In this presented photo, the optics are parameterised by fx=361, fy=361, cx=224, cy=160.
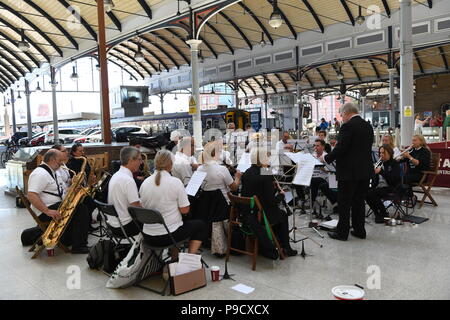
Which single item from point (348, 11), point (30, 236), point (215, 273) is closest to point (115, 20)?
point (348, 11)

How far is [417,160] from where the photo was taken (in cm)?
587

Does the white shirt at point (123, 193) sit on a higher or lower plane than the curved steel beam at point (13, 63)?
lower

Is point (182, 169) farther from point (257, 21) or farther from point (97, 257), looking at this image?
point (257, 21)

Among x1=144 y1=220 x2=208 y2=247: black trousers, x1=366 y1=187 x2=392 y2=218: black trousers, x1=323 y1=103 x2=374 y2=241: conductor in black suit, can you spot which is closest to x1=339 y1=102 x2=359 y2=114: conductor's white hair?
x1=323 y1=103 x2=374 y2=241: conductor in black suit

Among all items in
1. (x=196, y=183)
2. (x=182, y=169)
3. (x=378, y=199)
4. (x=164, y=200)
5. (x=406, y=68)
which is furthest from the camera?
(x=406, y=68)

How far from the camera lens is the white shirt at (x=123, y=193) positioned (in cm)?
357

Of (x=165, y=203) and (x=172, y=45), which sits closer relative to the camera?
(x=165, y=203)

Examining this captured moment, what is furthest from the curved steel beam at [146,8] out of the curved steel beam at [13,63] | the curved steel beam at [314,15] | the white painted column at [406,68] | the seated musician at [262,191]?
the curved steel beam at [13,63]

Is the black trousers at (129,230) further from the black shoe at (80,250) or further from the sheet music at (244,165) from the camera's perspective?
the sheet music at (244,165)

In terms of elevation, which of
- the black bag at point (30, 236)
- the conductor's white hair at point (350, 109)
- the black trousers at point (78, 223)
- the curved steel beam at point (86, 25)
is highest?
the curved steel beam at point (86, 25)

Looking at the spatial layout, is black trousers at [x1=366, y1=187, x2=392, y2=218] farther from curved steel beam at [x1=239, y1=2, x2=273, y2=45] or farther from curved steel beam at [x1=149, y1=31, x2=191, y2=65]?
curved steel beam at [x1=149, y1=31, x2=191, y2=65]

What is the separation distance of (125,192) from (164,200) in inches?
19.6

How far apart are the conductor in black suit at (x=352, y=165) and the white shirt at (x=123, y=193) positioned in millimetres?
2383
